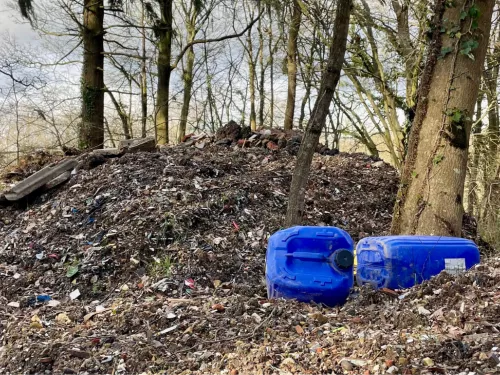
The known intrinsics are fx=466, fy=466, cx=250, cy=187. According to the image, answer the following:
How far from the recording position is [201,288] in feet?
12.7

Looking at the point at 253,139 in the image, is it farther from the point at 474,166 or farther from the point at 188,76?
the point at 188,76

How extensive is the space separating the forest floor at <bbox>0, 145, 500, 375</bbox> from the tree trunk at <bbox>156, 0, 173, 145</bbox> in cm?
435

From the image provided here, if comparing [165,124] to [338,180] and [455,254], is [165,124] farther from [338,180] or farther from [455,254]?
[455,254]

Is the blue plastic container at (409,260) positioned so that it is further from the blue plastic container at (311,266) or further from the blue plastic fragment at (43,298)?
the blue plastic fragment at (43,298)

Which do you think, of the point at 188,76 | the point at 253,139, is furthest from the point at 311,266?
the point at 188,76

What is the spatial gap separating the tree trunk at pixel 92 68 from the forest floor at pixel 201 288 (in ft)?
11.2

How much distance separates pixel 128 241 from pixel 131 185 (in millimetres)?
1192

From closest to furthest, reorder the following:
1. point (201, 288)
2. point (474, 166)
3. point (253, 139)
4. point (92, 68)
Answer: point (201, 288), point (253, 139), point (92, 68), point (474, 166)

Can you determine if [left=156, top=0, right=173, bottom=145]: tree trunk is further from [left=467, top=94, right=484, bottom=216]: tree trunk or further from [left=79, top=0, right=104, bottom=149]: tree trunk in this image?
[left=467, top=94, right=484, bottom=216]: tree trunk

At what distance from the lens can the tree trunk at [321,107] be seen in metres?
4.53

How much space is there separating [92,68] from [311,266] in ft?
26.7

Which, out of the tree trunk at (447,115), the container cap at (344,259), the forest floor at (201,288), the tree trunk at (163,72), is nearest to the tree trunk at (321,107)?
the forest floor at (201,288)

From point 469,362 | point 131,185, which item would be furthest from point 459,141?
point 131,185

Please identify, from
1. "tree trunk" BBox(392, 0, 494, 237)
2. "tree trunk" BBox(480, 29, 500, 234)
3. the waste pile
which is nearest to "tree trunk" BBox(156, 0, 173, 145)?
the waste pile
